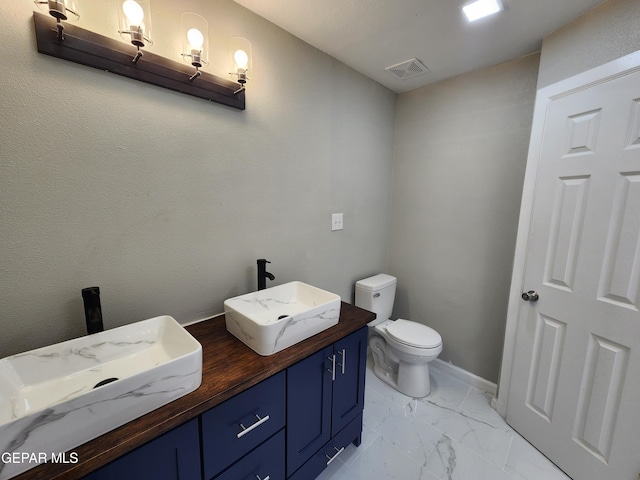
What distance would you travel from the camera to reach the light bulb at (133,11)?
0.92 metres

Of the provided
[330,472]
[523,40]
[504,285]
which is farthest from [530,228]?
[330,472]

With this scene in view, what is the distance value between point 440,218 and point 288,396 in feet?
5.70

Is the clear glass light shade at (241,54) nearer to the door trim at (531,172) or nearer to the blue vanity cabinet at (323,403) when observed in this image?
the blue vanity cabinet at (323,403)

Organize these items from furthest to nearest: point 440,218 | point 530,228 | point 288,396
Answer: point 440,218 < point 530,228 < point 288,396

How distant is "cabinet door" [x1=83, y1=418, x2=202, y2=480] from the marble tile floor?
0.92m

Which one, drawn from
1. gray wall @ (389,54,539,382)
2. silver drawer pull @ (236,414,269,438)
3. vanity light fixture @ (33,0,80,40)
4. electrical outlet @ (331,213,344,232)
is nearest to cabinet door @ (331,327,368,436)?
silver drawer pull @ (236,414,269,438)

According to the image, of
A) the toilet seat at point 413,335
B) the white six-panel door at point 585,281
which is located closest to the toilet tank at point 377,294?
the toilet seat at point 413,335

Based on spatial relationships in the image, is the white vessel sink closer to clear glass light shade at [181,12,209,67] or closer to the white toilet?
the white toilet

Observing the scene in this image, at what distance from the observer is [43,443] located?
60 cm

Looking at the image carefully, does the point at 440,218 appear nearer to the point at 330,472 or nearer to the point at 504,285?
the point at 504,285

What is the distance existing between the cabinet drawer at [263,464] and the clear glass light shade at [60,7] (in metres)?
1.56

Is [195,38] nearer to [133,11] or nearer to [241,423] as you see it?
[133,11]

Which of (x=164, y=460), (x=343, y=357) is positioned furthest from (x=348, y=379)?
(x=164, y=460)
